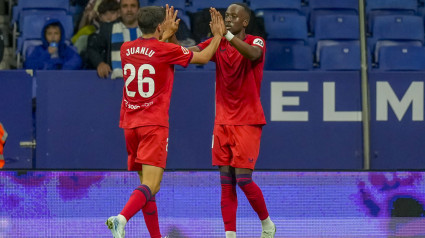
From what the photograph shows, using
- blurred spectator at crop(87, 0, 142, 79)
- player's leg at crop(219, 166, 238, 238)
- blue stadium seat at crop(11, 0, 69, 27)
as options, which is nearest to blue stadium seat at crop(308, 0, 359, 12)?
blurred spectator at crop(87, 0, 142, 79)

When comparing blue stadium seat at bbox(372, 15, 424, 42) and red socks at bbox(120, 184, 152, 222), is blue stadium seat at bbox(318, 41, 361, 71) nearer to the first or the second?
blue stadium seat at bbox(372, 15, 424, 42)

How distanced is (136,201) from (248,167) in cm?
93

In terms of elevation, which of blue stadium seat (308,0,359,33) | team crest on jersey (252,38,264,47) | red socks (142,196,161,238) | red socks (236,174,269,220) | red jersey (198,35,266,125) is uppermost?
blue stadium seat (308,0,359,33)

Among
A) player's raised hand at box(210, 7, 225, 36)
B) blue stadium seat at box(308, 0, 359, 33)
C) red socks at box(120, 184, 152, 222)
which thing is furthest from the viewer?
blue stadium seat at box(308, 0, 359, 33)

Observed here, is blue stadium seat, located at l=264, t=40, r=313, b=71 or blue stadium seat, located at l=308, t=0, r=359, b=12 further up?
blue stadium seat, located at l=308, t=0, r=359, b=12

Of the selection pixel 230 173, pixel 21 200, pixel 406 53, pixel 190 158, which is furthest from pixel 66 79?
pixel 406 53

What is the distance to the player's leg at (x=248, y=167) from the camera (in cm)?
628

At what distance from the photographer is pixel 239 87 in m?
6.39

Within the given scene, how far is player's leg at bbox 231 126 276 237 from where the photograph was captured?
20.6 ft

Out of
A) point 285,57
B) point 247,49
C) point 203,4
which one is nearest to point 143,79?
point 247,49

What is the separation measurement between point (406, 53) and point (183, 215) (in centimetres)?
336

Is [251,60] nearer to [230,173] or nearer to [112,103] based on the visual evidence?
[230,173]

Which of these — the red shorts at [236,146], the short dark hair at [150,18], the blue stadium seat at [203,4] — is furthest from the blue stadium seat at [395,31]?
the short dark hair at [150,18]

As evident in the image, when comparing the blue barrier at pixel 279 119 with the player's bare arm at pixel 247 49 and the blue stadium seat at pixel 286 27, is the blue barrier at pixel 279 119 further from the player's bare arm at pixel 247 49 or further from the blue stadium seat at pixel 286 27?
the player's bare arm at pixel 247 49
